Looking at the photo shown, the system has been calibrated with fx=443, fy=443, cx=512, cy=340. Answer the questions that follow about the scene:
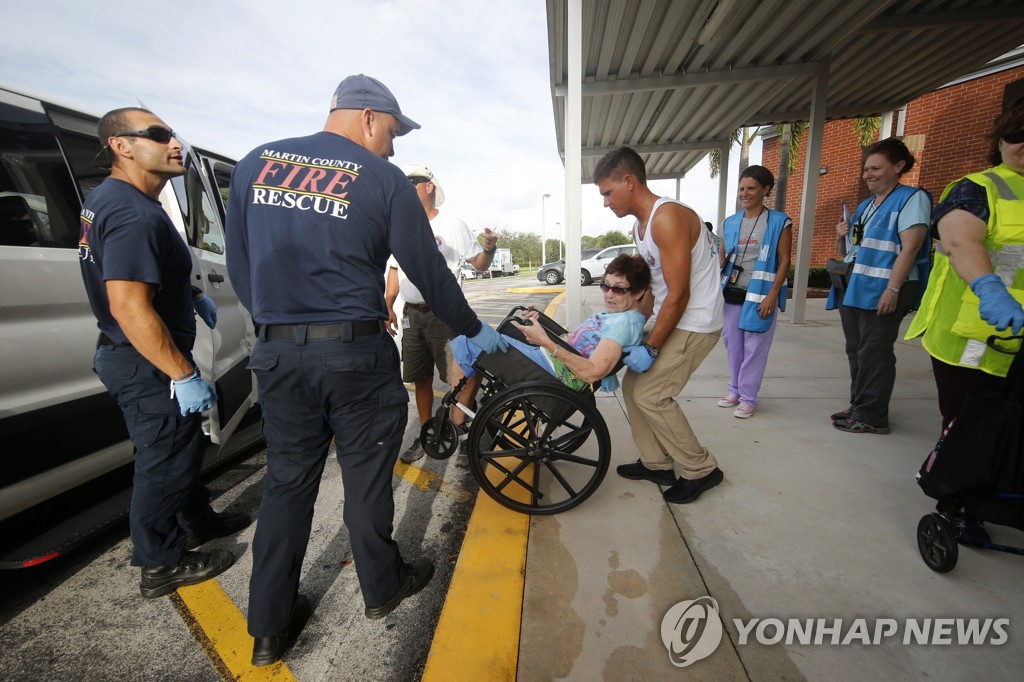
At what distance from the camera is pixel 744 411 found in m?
3.23

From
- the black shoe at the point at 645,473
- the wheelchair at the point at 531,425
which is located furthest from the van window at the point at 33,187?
the black shoe at the point at 645,473

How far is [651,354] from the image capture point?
210 cm

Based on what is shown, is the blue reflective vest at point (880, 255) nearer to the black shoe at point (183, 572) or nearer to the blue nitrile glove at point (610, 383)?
the blue nitrile glove at point (610, 383)

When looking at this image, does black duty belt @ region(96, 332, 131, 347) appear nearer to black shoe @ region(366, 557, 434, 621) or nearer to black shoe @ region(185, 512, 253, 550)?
black shoe @ region(185, 512, 253, 550)

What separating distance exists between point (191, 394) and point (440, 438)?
46.8 inches

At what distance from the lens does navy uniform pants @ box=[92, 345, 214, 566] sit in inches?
65.4

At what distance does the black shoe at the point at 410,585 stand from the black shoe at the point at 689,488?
1201 millimetres

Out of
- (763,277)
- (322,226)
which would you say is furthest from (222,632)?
(763,277)

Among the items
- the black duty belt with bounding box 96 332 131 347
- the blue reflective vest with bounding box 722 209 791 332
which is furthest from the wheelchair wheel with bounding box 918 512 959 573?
the black duty belt with bounding box 96 332 131 347

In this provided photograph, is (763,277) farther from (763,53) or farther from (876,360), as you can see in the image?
(763,53)

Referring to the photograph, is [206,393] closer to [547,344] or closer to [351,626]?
[351,626]

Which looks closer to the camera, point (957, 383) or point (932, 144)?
point (957, 383)

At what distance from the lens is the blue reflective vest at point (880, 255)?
2.70 meters

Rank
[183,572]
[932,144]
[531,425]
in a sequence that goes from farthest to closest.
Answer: [932,144], [531,425], [183,572]
